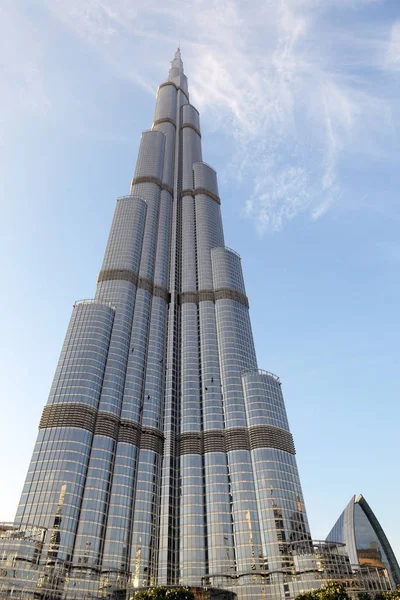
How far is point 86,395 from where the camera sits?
16775 centimetres

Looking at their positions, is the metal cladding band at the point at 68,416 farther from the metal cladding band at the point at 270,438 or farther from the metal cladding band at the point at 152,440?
the metal cladding band at the point at 270,438

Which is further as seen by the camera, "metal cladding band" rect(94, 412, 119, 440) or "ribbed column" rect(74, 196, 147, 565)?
"metal cladding band" rect(94, 412, 119, 440)

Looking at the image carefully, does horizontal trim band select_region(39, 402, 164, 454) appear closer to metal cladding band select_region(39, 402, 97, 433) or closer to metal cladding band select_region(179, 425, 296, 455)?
metal cladding band select_region(39, 402, 97, 433)

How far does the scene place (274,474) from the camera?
16125cm

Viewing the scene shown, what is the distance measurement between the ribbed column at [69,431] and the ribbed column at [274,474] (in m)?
59.4

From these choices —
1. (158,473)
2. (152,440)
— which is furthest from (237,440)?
(152,440)

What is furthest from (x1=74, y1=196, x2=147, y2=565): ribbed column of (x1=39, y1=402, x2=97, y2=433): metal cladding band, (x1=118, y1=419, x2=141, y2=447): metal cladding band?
(x1=39, y1=402, x2=97, y2=433): metal cladding band

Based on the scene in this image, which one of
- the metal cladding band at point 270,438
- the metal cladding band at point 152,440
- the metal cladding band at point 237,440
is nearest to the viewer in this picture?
the metal cladding band at point 270,438

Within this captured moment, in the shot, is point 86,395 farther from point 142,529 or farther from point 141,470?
point 142,529

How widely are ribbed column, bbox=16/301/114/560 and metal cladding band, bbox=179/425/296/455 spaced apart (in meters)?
39.3

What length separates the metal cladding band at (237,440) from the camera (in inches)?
6713

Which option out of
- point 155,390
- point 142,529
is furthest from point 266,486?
point 155,390

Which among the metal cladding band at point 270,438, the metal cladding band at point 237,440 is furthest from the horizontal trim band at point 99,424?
the metal cladding band at point 270,438

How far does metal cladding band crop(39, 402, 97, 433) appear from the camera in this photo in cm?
15850
